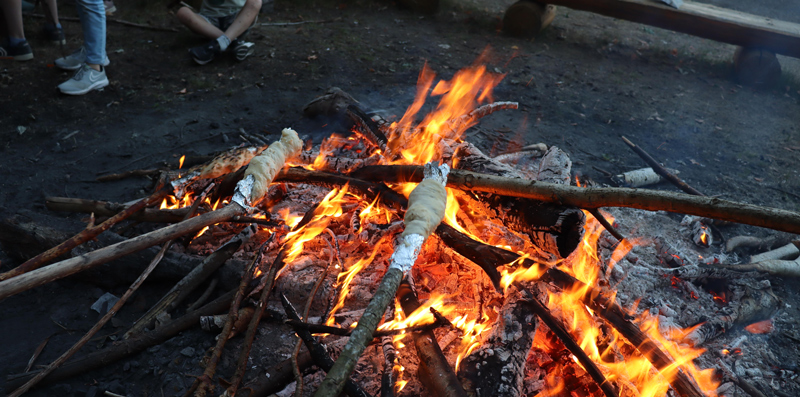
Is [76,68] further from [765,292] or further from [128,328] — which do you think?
[765,292]

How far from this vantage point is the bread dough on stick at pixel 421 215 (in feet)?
6.00

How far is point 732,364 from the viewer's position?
100 inches

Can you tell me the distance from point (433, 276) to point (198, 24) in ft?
18.2

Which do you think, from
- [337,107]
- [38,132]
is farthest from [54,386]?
[38,132]

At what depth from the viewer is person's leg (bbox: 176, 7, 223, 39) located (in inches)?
250

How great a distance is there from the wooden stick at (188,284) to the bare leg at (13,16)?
17.3 feet

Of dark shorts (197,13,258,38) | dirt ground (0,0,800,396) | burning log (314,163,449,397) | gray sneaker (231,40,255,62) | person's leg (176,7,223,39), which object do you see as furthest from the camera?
dark shorts (197,13,258,38)

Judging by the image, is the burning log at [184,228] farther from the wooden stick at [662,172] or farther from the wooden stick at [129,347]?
the wooden stick at [662,172]

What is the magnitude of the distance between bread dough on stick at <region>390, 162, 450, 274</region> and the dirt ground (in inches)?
40.0

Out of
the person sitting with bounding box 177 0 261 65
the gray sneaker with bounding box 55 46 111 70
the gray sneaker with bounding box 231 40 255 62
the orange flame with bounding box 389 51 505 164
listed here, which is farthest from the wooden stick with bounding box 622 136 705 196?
the gray sneaker with bounding box 55 46 111 70

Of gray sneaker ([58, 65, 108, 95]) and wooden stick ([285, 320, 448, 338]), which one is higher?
wooden stick ([285, 320, 448, 338])

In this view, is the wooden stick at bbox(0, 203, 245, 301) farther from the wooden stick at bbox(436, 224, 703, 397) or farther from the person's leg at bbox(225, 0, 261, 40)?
the person's leg at bbox(225, 0, 261, 40)

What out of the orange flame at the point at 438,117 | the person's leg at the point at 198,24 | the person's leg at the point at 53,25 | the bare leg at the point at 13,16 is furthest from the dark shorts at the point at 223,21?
the orange flame at the point at 438,117

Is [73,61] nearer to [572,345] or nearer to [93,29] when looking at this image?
[93,29]
